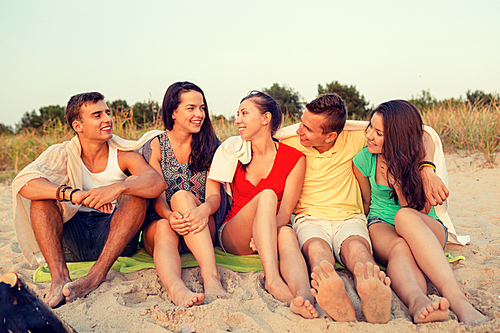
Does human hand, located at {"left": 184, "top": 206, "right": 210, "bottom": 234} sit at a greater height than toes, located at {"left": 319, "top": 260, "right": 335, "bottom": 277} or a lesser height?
greater

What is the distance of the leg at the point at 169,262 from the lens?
2.25 meters

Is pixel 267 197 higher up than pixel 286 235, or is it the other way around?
pixel 267 197

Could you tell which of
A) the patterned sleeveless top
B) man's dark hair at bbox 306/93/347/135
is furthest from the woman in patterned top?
man's dark hair at bbox 306/93/347/135

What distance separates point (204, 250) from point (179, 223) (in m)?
0.26

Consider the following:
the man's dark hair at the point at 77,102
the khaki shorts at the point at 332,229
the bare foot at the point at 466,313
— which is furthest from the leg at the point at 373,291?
the man's dark hair at the point at 77,102

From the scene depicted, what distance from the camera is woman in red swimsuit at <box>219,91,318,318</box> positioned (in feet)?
8.16

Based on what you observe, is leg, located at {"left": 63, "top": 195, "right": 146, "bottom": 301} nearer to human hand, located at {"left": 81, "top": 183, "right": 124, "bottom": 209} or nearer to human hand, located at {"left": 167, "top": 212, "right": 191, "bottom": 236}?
human hand, located at {"left": 81, "top": 183, "right": 124, "bottom": 209}

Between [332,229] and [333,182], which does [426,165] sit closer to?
[333,182]

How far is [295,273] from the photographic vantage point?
239 cm

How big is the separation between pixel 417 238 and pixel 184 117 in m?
2.05

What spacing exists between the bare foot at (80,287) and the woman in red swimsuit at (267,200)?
1.02 metres

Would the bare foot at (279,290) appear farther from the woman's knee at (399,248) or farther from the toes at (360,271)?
the woman's knee at (399,248)

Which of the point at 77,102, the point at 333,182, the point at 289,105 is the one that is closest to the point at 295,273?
the point at 333,182

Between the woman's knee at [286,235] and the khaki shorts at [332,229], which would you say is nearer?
the woman's knee at [286,235]
